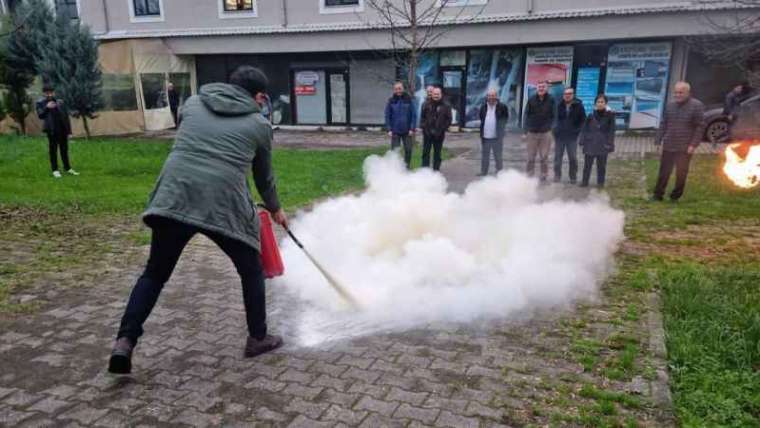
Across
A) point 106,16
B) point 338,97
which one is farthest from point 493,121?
point 106,16

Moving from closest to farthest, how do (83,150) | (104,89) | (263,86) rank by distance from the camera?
(263,86)
(83,150)
(104,89)

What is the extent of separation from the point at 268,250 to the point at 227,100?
108 cm

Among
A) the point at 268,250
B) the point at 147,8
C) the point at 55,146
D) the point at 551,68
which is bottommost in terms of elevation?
the point at 55,146

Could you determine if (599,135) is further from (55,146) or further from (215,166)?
(55,146)

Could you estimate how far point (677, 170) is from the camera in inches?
353

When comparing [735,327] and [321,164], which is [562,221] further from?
[321,164]

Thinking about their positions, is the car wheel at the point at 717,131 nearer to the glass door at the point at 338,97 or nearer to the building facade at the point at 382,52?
the building facade at the point at 382,52

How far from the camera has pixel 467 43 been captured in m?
18.8

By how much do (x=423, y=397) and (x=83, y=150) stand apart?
48.3ft

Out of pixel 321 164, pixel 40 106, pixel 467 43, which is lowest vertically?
pixel 321 164

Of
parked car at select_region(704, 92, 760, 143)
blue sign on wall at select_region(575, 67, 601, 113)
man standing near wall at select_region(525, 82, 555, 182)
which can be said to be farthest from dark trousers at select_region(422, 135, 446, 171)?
blue sign on wall at select_region(575, 67, 601, 113)

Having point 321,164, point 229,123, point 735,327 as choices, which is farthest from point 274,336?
point 321,164

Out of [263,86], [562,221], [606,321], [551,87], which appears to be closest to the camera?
[263,86]

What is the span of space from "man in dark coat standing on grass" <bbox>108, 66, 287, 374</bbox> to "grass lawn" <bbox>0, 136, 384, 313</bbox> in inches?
81.7
